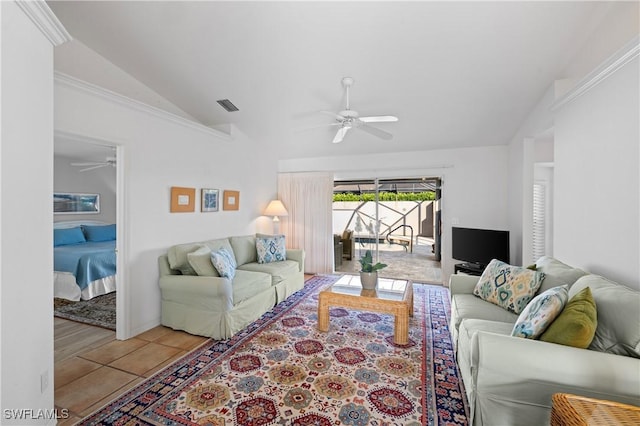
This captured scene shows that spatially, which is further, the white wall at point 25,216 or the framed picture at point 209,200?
the framed picture at point 209,200

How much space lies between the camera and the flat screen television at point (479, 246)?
401 cm

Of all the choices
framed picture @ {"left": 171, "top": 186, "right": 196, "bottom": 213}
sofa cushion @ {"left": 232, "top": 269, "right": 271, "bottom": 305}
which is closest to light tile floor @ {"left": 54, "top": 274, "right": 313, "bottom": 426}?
sofa cushion @ {"left": 232, "top": 269, "right": 271, "bottom": 305}

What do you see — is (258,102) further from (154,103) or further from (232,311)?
(232,311)

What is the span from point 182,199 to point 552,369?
12.3ft

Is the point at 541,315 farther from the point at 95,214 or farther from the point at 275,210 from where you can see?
the point at 95,214

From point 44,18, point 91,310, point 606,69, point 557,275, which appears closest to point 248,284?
point 91,310

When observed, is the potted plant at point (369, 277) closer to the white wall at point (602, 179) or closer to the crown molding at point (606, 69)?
the white wall at point (602, 179)

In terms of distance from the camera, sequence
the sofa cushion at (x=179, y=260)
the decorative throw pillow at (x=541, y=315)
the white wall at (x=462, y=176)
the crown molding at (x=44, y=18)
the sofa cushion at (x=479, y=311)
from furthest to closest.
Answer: the white wall at (x=462, y=176), the sofa cushion at (x=179, y=260), the sofa cushion at (x=479, y=311), the decorative throw pillow at (x=541, y=315), the crown molding at (x=44, y=18)

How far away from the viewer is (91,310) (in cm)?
363

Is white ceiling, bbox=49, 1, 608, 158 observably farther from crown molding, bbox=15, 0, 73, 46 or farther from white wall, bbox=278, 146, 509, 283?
crown molding, bbox=15, 0, 73, 46

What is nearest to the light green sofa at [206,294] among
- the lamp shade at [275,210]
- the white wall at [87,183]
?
the lamp shade at [275,210]

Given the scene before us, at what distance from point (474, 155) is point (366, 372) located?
13.4 feet

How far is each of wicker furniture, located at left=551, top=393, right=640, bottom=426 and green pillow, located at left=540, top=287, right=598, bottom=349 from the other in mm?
368

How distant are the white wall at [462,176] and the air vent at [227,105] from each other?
2.61m
